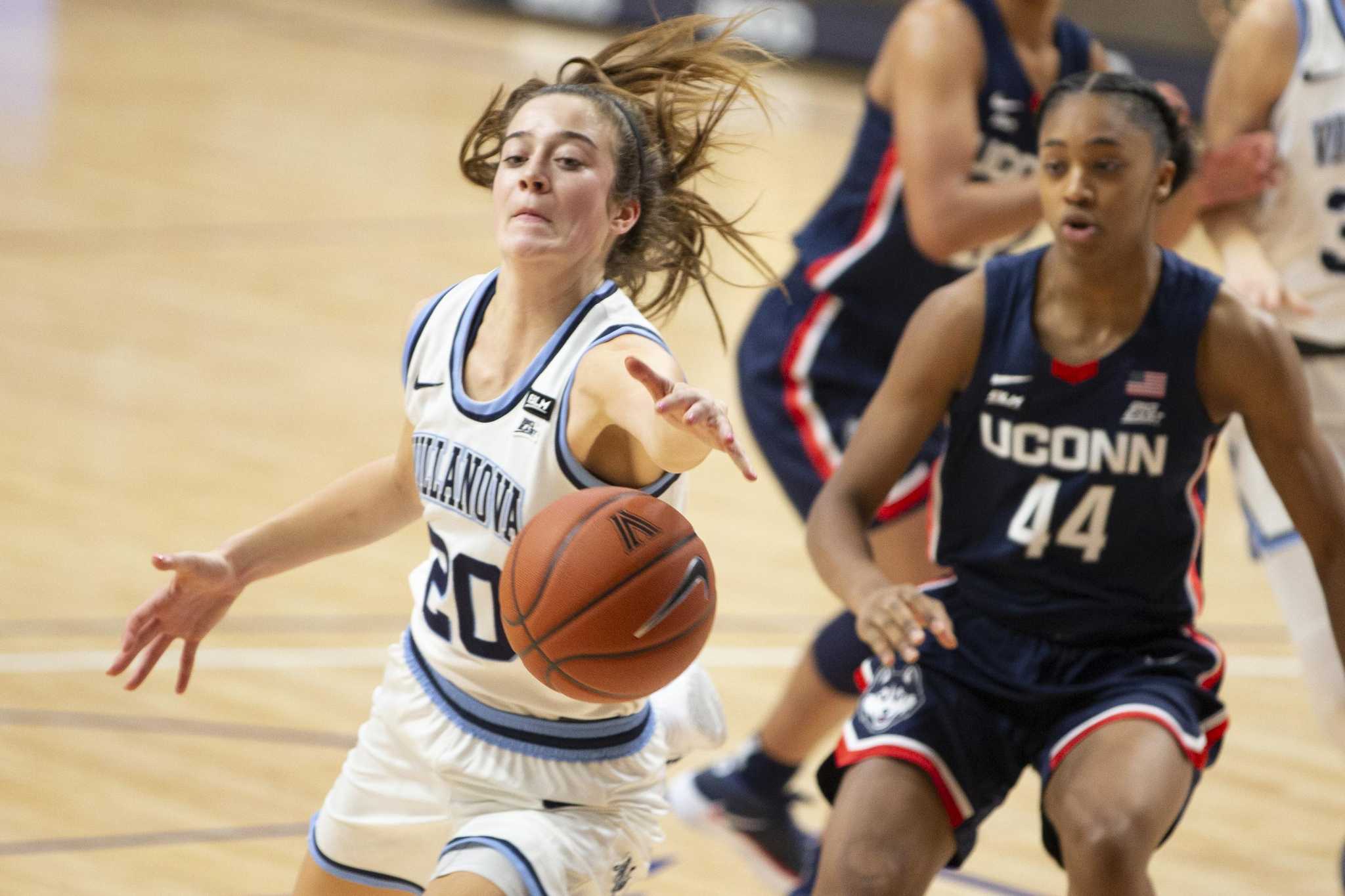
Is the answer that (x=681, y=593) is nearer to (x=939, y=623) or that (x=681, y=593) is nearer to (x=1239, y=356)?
(x=939, y=623)

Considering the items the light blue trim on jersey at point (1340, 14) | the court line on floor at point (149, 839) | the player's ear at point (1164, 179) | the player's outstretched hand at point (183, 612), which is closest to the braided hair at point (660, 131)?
the player's ear at point (1164, 179)

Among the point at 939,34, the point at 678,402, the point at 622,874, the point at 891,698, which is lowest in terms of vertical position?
the point at 622,874

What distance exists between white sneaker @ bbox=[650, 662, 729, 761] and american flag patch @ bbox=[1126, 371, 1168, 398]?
87 cm

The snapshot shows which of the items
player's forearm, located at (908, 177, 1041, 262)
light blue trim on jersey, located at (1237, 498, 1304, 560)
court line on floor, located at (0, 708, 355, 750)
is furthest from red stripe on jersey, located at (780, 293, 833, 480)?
court line on floor, located at (0, 708, 355, 750)

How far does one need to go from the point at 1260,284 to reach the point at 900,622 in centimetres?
141

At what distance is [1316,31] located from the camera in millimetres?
4199

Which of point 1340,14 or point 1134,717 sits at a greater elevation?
point 1340,14

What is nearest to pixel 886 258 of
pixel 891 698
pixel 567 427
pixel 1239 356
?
pixel 1239 356

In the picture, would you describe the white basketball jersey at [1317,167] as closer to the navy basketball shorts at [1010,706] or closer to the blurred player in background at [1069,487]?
the blurred player in background at [1069,487]

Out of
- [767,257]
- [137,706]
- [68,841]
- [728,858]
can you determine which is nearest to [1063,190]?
[728,858]

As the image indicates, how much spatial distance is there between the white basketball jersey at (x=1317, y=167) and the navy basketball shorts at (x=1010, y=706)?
4.08 ft

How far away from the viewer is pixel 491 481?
286 cm

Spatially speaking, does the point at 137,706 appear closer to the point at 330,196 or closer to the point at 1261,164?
the point at 1261,164

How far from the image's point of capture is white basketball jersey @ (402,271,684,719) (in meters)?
2.84
